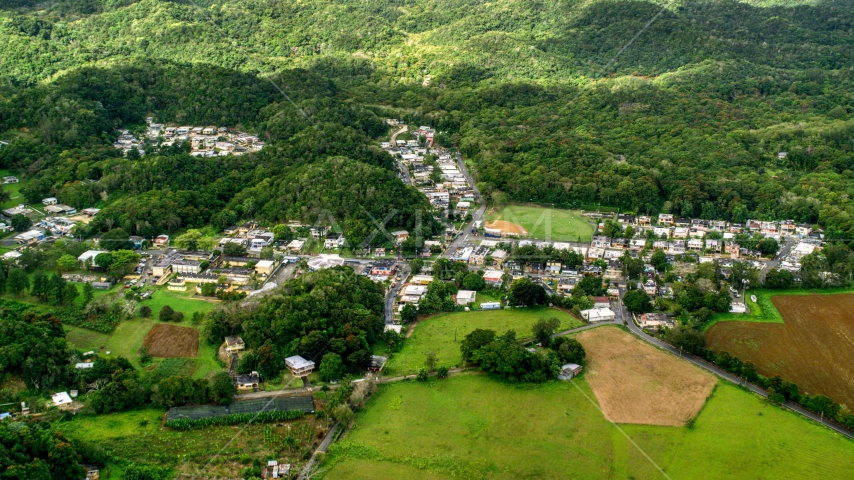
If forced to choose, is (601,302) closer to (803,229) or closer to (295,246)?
(295,246)

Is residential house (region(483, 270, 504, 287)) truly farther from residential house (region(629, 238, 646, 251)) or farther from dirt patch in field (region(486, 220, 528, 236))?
residential house (region(629, 238, 646, 251))

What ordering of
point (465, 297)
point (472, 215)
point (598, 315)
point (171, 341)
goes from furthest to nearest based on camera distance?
1. point (472, 215)
2. point (465, 297)
3. point (598, 315)
4. point (171, 341)

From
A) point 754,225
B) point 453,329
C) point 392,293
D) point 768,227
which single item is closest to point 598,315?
point 453,329

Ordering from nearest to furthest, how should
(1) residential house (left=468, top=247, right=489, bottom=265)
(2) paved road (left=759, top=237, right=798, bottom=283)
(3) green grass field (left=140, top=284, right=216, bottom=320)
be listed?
(3) green grass field (left=140, top=284, right=216, bottom=320), (2) paved road (left=759, top=237, right=798, bottom=283), (1) residential house (left=468, top=247, right=489, bottom=265)

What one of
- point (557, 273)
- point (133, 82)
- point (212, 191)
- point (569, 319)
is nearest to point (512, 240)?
point (557, 273)

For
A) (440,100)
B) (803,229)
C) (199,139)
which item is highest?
(440,100)

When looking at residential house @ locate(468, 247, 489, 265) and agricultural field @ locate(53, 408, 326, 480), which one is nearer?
agricultural field @ locate(53, 408, 326, 480)

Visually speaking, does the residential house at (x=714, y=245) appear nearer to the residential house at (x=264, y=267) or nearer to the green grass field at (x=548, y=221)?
the green grass field at (x=548, y=221)

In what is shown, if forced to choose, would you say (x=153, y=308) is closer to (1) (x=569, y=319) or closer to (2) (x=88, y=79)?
(1) (x=569, y=319)

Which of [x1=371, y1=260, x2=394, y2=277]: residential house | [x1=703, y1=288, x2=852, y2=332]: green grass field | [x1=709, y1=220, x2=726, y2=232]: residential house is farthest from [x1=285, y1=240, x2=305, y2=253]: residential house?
[x1=709, y1=220, x2=726, y2=232]: residential house
